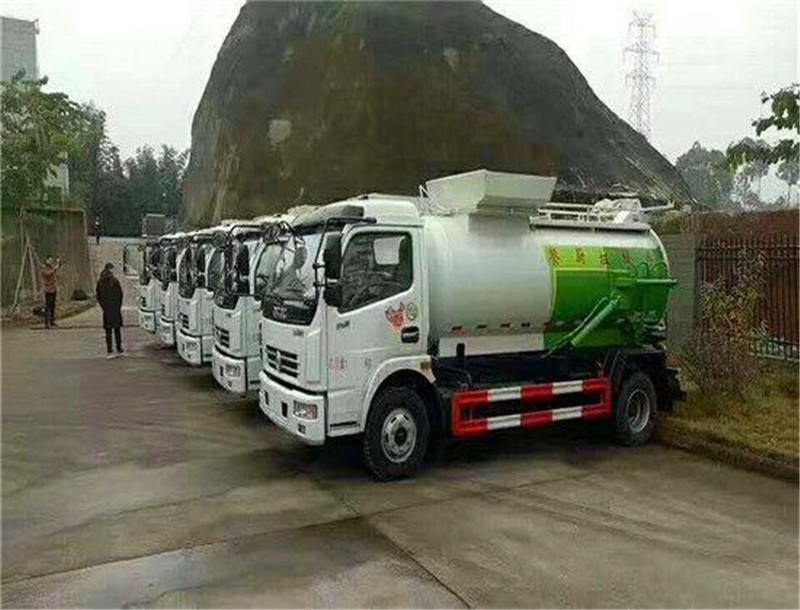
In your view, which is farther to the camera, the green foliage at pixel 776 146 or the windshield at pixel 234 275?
the windshield at pixel 234 275

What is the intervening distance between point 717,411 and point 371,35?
4270cm

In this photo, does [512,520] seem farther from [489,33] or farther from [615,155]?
[489,33]

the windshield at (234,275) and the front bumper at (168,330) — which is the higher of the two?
the windshield at (234,275)

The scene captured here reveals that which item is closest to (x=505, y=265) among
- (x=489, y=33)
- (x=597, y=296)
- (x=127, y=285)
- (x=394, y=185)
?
(x=597, y=296)

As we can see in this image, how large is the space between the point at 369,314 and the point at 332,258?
1.96ft

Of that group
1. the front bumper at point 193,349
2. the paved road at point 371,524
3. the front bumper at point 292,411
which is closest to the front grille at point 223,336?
the paved road at point 371,524

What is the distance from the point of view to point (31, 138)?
64.2ft

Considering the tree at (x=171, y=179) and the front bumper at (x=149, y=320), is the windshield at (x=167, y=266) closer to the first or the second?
→ the front bumper at (x=149, y=320)

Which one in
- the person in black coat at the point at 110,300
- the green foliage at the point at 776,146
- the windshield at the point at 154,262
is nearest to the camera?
the green foliage at the point at 776,146

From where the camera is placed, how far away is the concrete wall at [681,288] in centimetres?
1067

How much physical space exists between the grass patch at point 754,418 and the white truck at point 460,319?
0.41m

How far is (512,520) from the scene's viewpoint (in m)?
5.28

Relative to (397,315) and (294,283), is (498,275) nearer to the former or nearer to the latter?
(397,315)

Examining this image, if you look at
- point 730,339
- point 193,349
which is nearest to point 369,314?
point 730,339
